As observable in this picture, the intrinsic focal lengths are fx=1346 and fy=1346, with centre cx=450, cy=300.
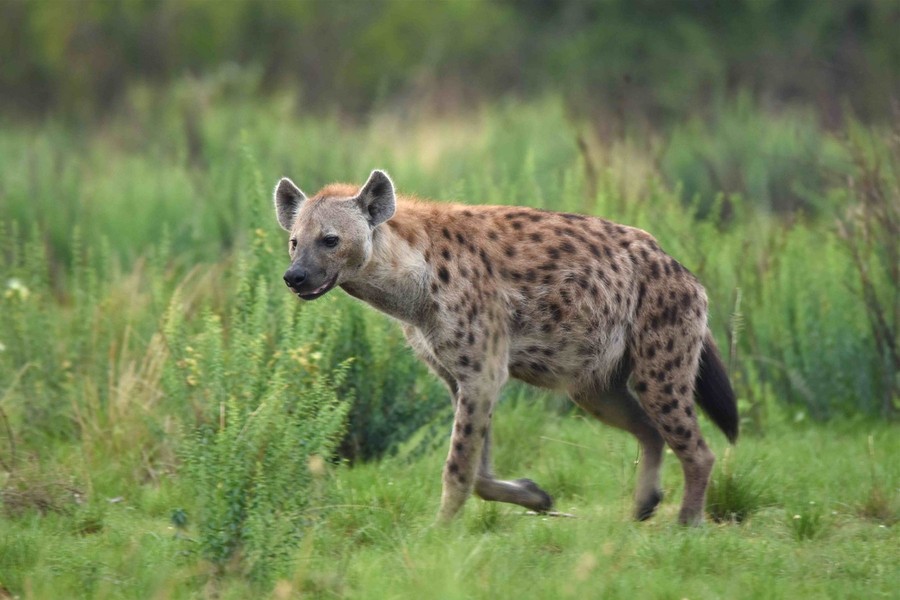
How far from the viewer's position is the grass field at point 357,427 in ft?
13.6

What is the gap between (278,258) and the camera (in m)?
5.95

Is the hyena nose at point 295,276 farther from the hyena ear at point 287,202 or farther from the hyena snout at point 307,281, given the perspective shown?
the hyena ear at point 287,202

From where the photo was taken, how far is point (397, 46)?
2023 centimetres

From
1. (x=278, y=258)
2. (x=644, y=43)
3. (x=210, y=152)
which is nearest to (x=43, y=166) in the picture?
(x=210, y=152)

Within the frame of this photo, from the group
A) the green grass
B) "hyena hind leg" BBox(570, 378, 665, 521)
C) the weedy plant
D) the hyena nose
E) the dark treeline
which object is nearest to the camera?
the green grass

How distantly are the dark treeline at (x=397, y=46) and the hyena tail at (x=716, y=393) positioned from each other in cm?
985

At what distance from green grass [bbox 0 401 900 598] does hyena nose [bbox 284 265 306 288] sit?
2.49ft

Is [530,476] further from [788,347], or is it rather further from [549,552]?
[788,347]

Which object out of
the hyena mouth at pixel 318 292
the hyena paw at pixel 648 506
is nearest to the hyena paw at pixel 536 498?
the hyena paw at pixel 648 506

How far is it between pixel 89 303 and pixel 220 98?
799cm

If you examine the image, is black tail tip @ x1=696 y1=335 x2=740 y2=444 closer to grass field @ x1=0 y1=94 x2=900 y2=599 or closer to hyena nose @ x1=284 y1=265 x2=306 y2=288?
grass field @ x1=0 y1=94 x2=900 y2=599

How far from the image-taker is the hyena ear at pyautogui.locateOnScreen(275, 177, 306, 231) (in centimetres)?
514

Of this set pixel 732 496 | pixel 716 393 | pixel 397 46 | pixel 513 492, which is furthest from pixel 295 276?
pixel 397 46

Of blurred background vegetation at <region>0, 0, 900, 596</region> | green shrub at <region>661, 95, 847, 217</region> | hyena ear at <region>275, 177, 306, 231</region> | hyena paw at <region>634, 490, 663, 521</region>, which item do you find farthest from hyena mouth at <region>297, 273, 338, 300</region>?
green shrub at <region>661, 95, 847, 217</region>
